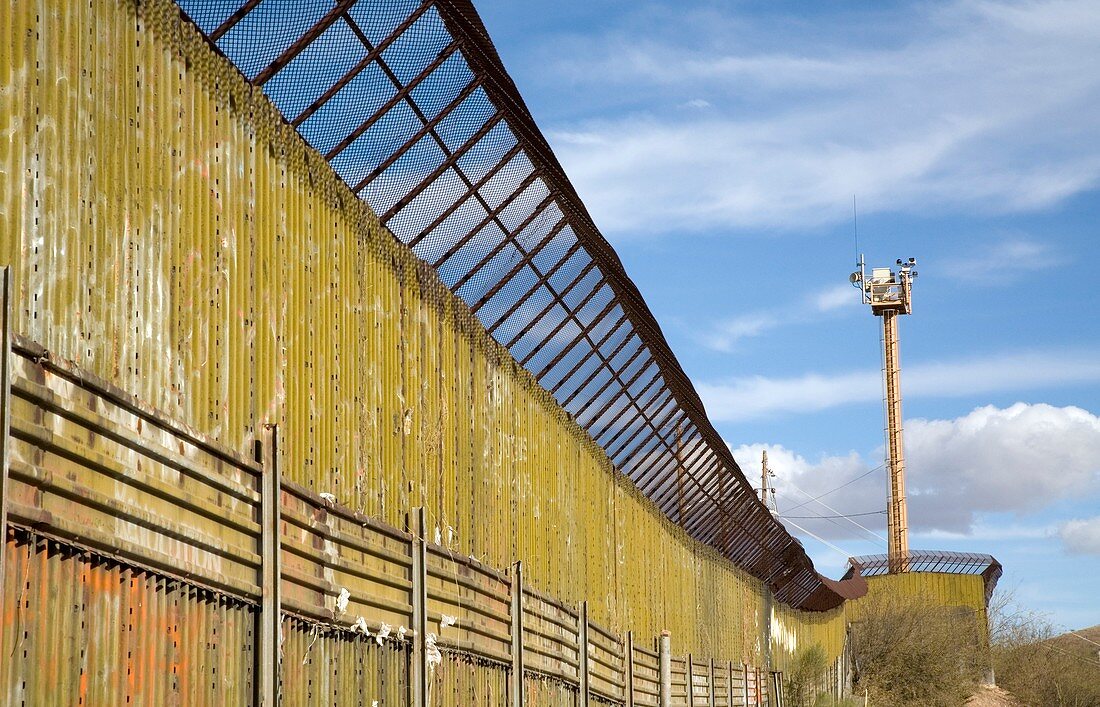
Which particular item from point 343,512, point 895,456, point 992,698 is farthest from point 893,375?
point 343,512

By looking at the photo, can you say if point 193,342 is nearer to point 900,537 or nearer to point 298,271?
point 298,271

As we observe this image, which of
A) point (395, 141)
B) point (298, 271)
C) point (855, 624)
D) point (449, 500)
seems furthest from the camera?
point (855, 624)

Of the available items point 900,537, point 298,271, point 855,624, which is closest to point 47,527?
point 298,271

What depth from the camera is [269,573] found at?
6.53 m

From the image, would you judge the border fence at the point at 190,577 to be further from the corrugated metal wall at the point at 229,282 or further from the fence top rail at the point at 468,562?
the corrugated metal wall at the point at 229,282

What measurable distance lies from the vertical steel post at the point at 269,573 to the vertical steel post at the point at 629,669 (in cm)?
935

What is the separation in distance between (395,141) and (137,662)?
3.47 m

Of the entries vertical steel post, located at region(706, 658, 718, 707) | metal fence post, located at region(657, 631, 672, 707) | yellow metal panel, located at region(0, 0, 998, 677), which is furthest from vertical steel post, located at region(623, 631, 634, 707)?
vertical steel post, located at region(706, 658, 718, 707)

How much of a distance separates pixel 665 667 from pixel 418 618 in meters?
9.36

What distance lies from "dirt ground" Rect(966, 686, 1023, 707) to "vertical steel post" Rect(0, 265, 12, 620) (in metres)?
40.0

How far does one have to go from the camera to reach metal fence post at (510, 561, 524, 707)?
36.0ft

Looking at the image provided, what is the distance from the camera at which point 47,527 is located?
469 centimetres

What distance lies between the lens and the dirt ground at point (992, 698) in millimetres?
42156

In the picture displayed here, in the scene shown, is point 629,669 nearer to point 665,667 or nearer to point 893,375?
point 665,667
